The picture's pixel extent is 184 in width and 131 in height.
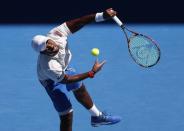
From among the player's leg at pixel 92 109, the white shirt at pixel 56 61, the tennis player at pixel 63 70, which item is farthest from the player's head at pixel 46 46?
the player's leg at pixel 92 109

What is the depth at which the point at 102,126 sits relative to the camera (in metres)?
5.87

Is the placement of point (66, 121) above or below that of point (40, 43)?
below

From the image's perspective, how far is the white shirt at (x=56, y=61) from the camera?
5.02m

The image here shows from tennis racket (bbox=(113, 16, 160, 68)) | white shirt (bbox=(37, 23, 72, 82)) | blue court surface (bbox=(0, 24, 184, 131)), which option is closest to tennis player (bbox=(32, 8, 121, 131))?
white shirt (bbox=(37, 23, 72, 82))

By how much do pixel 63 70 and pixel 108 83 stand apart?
169 centimetres

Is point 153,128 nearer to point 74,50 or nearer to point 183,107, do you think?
point 183,107

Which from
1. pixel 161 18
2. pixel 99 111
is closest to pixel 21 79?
pixel 99 111

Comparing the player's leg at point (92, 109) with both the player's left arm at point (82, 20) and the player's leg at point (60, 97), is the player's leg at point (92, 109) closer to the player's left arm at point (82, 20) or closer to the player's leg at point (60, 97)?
the player's leg at point (60, 97)

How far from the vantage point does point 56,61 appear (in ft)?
16.7

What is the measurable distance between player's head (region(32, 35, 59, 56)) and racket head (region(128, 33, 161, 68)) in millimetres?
813

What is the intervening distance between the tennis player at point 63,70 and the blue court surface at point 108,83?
0.45m

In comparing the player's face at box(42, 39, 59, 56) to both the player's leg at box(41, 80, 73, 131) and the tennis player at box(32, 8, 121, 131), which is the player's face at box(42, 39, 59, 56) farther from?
the player's leg at box(41, 80, 73, 131)

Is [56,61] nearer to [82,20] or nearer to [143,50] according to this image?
[82,20]

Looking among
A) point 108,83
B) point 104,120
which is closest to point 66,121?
point 104,120
